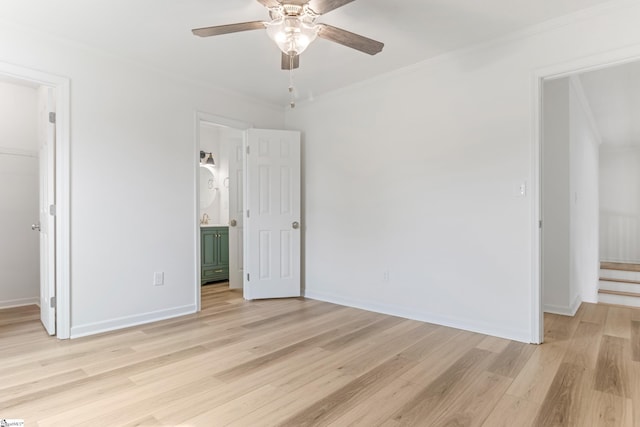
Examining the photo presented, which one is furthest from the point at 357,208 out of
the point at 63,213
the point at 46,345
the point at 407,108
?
the point at 46,345

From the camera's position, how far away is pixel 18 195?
13.5 feet

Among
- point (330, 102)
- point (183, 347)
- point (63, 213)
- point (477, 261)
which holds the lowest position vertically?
point (183, 347)

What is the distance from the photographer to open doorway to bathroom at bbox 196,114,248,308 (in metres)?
4.93

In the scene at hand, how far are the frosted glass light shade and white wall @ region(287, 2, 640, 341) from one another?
1747 millimetres

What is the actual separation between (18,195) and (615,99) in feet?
23.6

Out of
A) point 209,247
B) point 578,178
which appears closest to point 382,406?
point 578,178

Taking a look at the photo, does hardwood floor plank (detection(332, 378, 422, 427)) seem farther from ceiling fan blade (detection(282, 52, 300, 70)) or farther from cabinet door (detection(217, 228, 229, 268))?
cabinet door (detection(217, 228, 229, 268))

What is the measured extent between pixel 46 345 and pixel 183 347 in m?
1.10

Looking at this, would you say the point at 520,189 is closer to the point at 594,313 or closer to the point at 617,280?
the point at 594,313

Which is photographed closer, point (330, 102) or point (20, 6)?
point (20, 6)

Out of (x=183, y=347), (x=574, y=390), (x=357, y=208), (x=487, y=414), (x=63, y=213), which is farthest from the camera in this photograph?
(x=357, y=208)

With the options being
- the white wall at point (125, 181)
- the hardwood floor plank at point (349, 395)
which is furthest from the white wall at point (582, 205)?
the white wall at point (125, 181)

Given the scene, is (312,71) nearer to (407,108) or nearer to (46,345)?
(407,108)

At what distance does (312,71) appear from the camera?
12.0ft
